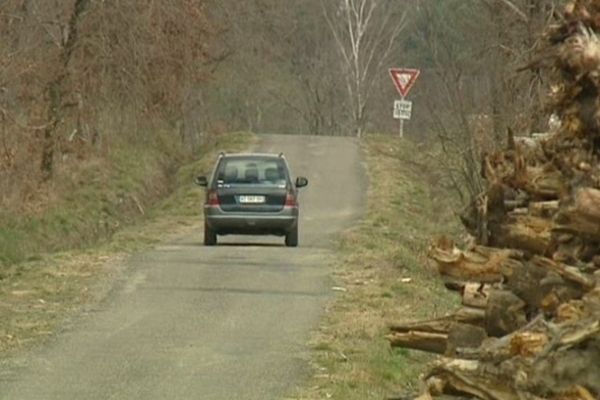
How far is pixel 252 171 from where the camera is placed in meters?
30.1

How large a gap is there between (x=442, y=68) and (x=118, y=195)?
18522 mm

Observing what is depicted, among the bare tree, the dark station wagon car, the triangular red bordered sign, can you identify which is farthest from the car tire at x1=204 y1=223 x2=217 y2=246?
the bare tree

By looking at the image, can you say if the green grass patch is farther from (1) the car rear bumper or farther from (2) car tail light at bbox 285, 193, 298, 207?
(2) car tail light at bbox 285, 193, 298, 207

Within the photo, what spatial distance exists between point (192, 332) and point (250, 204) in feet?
39.2

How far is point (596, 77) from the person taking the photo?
9.53 metres

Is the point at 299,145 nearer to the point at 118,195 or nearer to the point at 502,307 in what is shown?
the point at 118,195

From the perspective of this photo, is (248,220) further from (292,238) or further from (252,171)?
(252,171)

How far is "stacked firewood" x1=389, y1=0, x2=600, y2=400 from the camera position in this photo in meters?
8.62

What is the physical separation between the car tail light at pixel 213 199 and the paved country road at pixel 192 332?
2.46ft

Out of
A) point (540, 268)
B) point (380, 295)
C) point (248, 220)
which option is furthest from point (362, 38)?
point (540, 268)

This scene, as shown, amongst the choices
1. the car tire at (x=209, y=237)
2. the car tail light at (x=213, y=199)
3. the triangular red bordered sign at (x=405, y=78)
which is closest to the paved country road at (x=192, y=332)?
the car tire at (x=209, y=237)

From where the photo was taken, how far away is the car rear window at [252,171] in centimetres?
2970

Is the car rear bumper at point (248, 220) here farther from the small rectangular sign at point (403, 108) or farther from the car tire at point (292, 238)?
the small rectangular sign at point (403, 108)

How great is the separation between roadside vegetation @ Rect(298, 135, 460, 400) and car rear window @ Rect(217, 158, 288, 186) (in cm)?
153
